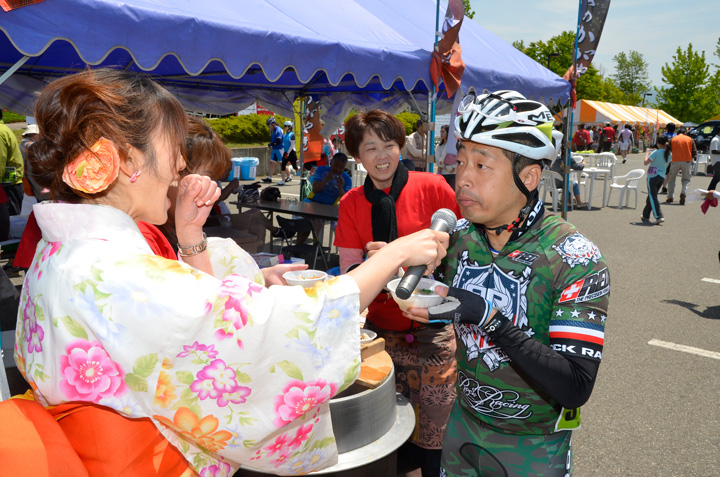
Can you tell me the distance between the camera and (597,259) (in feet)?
5.18

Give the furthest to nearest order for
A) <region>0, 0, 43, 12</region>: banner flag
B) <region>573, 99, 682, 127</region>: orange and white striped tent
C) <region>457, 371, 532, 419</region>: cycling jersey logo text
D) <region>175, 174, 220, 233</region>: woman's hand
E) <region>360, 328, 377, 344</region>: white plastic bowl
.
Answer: <region>573, 99, 682, 127</region>: orange and white striped tent
<region>0, 0, 43, 12</region>: banner flag
<region>360, 328, 377, 344</region>: white plastic bowl
<region>175, 174, 220, 233</region>: woman's hand
<region>457, 371, 532, 419</region>: cycling jersey logo text

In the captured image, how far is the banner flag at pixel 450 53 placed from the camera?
6.10 meters

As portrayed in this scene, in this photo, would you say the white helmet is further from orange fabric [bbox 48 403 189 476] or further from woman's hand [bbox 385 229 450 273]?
orange fabric [bbox 48 403 189 476]

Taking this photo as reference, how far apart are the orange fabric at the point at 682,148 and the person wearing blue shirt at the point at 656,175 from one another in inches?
102

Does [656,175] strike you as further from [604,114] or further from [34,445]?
[604,114]

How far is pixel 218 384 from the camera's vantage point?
1163 mm

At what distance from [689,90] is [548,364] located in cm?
5636

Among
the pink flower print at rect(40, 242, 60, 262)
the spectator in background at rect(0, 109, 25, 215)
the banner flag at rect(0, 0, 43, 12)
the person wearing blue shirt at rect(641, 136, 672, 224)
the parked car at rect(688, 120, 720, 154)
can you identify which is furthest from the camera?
the parked car at rect(688, 120, 720, 154)

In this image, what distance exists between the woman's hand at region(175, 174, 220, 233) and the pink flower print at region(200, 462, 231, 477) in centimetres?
79

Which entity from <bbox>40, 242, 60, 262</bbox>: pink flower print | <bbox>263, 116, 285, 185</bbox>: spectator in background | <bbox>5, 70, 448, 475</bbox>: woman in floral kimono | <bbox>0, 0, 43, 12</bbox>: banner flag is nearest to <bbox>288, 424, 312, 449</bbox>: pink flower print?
<bbox>5, 70, 448, 475</bbox>: woman in floral kimono

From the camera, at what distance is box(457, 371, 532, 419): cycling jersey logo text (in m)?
1.68

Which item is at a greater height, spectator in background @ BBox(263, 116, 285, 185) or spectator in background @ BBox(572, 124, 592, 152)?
spectator in background @ BBox(572, 124, 592, 152)

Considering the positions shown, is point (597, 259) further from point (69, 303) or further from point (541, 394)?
point (69, 303)

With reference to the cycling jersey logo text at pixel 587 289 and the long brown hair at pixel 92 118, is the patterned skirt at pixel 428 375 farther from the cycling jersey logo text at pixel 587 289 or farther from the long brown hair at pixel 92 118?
the long brown hair at pixel 92 118
